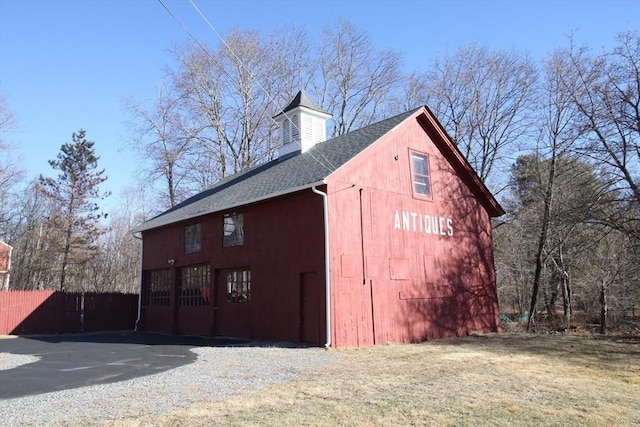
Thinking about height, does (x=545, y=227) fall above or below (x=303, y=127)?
below

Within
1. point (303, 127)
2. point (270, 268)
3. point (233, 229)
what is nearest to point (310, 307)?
point (270, 268)

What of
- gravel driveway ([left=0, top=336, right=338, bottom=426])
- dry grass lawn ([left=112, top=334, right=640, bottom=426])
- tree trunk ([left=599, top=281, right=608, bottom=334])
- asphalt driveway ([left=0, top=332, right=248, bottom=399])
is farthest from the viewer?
tree trunk ([left=599, top=281, right=608, bottom=334])

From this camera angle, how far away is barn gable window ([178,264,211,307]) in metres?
16.4

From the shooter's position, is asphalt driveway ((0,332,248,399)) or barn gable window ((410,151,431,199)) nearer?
asphalt driveway ((0,332,248,399))

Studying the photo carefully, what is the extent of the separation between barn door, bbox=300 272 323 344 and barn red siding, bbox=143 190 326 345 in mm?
25

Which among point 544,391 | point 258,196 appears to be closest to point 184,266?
point 258,196

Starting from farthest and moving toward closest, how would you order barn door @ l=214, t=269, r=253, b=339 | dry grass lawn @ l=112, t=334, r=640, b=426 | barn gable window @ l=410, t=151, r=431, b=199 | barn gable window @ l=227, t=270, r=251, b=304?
barn gable window @ l=410, t=151, r=431, b=199 → barn gable window @ l=227, t=270, r=251, b=304 → barn door @ l=214, t=269, r=253, b=339 → dry grass lawn @ l=112, t=334, r=640, b=426

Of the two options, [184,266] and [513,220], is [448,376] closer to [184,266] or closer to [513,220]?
[184,266]

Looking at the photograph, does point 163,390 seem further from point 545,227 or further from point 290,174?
point 545,227

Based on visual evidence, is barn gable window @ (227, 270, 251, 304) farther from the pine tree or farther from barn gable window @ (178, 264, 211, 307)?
the pine tree

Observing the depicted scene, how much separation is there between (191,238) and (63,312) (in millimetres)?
7879

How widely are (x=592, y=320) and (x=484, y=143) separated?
10.6 metres

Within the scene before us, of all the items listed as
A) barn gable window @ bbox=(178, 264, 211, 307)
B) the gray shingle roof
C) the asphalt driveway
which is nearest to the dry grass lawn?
the asphalt driveway

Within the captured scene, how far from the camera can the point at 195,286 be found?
17.1 meters
